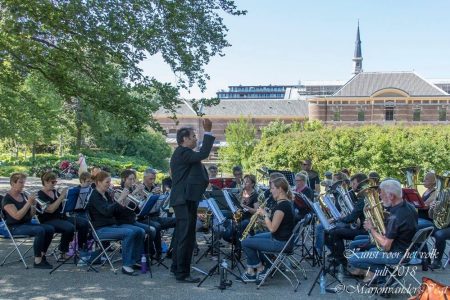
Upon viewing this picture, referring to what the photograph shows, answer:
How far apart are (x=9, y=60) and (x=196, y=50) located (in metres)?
4.65

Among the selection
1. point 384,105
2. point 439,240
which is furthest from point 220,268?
point 384,105

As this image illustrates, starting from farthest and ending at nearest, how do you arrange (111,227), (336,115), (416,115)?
(336,115) → (416,115) → (111,227)

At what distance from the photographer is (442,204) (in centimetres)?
896

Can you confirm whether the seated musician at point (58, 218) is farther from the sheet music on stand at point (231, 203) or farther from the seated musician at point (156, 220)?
the sheet music on stand at point (231, 203)

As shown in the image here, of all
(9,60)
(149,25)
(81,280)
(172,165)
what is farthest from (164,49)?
(81,280)

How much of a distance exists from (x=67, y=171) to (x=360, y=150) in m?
19.0

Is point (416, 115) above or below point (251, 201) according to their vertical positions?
above

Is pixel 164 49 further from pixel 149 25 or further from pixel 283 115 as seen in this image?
pixel 283 115

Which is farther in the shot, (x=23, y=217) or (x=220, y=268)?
(x=23, y=217)

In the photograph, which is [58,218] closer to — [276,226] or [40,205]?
[40,205]

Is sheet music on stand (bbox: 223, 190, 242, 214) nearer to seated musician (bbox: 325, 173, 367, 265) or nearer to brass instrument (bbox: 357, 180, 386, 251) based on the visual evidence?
seated musician (bbox: 325, 173, 367, 265)

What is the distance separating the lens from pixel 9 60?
13297 mm

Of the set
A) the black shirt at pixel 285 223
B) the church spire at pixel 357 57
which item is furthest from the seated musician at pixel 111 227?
the church spire at pixel 357 57

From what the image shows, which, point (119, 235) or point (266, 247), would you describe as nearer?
point (266, 247)
